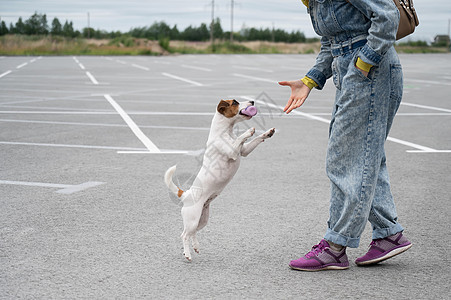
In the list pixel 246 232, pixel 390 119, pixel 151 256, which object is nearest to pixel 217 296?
pixel 151 256

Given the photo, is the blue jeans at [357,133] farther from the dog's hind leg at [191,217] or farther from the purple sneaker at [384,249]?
the dog's hind leg at [191,217]

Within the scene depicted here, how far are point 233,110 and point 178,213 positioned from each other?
1.64 meters

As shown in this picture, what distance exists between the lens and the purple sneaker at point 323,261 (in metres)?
3.54

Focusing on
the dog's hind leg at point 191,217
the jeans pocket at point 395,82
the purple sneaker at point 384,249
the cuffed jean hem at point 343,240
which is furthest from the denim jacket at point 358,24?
the dog's hind leg at point 191,217

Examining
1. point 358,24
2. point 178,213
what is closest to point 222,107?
point 358,24

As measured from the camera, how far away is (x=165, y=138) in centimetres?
838

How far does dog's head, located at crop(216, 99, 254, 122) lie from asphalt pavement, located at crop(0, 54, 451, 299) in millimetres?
770

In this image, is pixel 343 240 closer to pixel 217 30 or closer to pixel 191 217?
pixel 191 217

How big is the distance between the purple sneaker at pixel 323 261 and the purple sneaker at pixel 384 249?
0.14 m

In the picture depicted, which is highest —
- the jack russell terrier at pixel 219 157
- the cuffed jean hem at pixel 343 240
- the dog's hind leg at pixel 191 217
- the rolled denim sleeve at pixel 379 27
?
the rolled denim sleeve at pixel 379 27

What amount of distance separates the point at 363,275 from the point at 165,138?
5282mm

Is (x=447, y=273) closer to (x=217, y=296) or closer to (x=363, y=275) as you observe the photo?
(x=363, y=275)

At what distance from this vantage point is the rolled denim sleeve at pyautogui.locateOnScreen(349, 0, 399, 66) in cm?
311

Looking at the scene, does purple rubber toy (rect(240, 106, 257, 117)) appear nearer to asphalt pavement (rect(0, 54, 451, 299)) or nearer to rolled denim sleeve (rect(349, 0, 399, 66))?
rolled denim sleeve (rect(349, 0, 399, 66))
